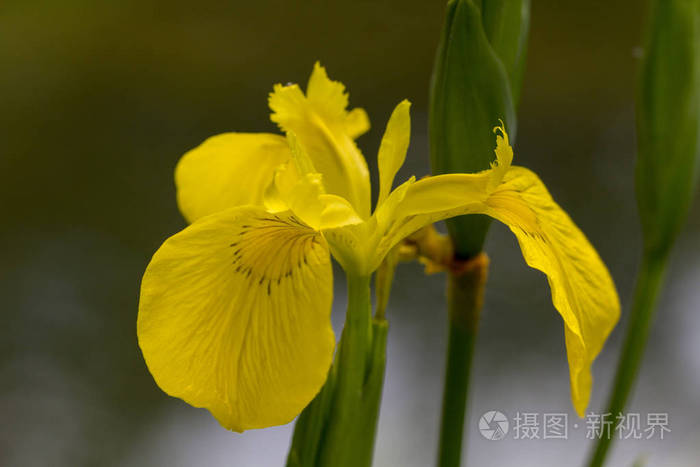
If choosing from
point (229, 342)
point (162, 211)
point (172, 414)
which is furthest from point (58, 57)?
point (229, 342)

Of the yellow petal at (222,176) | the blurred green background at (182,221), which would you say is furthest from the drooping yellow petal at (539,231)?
the blurred green background at (182,221)

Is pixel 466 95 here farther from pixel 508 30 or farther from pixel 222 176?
pixel 222 176

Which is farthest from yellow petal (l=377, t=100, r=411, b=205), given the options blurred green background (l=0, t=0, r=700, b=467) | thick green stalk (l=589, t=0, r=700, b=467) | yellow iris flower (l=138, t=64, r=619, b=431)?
blurred green background (l=0, t=0, r=700, b=467)

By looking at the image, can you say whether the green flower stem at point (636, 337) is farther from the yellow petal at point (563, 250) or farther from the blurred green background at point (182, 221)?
the blurred green background at point (182, 221)

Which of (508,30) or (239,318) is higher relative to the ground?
(508,30)

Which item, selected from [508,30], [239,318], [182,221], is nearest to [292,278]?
[239,318]
